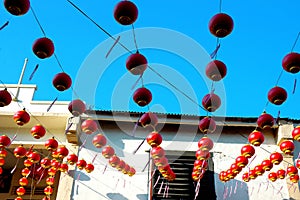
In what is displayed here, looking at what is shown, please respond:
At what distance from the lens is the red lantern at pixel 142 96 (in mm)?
5719

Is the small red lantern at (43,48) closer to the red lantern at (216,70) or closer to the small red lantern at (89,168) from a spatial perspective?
the red lantern at (216,70)

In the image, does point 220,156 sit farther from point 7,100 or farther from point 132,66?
point 7,100

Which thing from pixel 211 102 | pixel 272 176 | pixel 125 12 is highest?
pixel 125 12

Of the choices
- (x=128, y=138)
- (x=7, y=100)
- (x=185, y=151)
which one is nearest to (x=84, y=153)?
(x=128, y=138)

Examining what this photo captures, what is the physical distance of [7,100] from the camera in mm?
5766

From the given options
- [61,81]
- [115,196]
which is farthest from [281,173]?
[61,81]

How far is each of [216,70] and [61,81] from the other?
2770mm

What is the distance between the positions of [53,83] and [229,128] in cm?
597

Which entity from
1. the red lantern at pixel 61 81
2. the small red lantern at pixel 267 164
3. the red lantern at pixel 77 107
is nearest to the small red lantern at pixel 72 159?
the red lantern at pixel 77 107

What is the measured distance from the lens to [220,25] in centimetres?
475

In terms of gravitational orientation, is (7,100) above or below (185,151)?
below

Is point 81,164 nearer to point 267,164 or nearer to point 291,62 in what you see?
point 267,164

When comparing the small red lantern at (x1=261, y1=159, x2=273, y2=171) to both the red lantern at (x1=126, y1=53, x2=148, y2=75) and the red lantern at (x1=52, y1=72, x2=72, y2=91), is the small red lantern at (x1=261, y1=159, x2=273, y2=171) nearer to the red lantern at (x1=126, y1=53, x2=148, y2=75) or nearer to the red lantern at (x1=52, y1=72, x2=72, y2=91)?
the red lantern at (x1=126, y1=53, x2=148, y2=75)

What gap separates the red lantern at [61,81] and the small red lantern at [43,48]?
70 cm
